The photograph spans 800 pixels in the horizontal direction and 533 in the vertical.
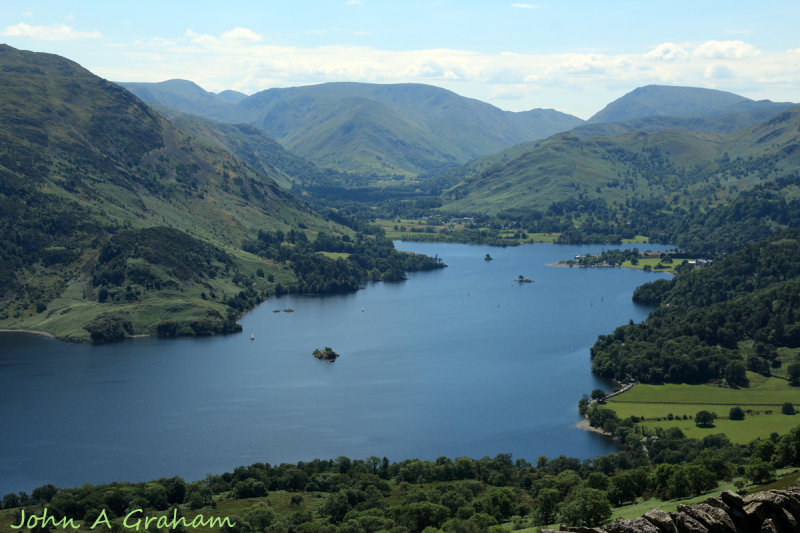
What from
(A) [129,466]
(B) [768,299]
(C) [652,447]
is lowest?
(A) [129,466]

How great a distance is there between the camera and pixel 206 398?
140m

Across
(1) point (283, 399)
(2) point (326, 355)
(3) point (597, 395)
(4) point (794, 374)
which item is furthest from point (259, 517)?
(4) point (794, 374)

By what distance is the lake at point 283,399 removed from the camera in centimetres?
11388

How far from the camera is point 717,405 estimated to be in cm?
13088

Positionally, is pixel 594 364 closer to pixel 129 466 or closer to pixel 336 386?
pixel 336 386

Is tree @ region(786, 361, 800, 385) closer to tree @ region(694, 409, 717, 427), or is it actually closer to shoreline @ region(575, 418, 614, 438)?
tree @ region(694, 409, 717, 427)

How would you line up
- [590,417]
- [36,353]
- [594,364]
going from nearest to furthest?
1. [590,417]
2. [594,364]
3. [36,353]

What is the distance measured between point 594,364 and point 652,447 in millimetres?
48334

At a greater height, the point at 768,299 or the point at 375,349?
the point at 768,299

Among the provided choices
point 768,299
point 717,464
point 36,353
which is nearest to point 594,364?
point 768,299

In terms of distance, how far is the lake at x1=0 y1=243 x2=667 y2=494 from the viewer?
11388 cm

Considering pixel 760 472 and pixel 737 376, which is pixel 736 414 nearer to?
pixel 737 376

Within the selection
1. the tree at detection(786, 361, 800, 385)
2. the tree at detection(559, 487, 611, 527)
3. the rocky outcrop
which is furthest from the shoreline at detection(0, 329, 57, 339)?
the rocky outcrop

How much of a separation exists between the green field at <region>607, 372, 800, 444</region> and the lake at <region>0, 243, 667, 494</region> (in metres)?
9.95
